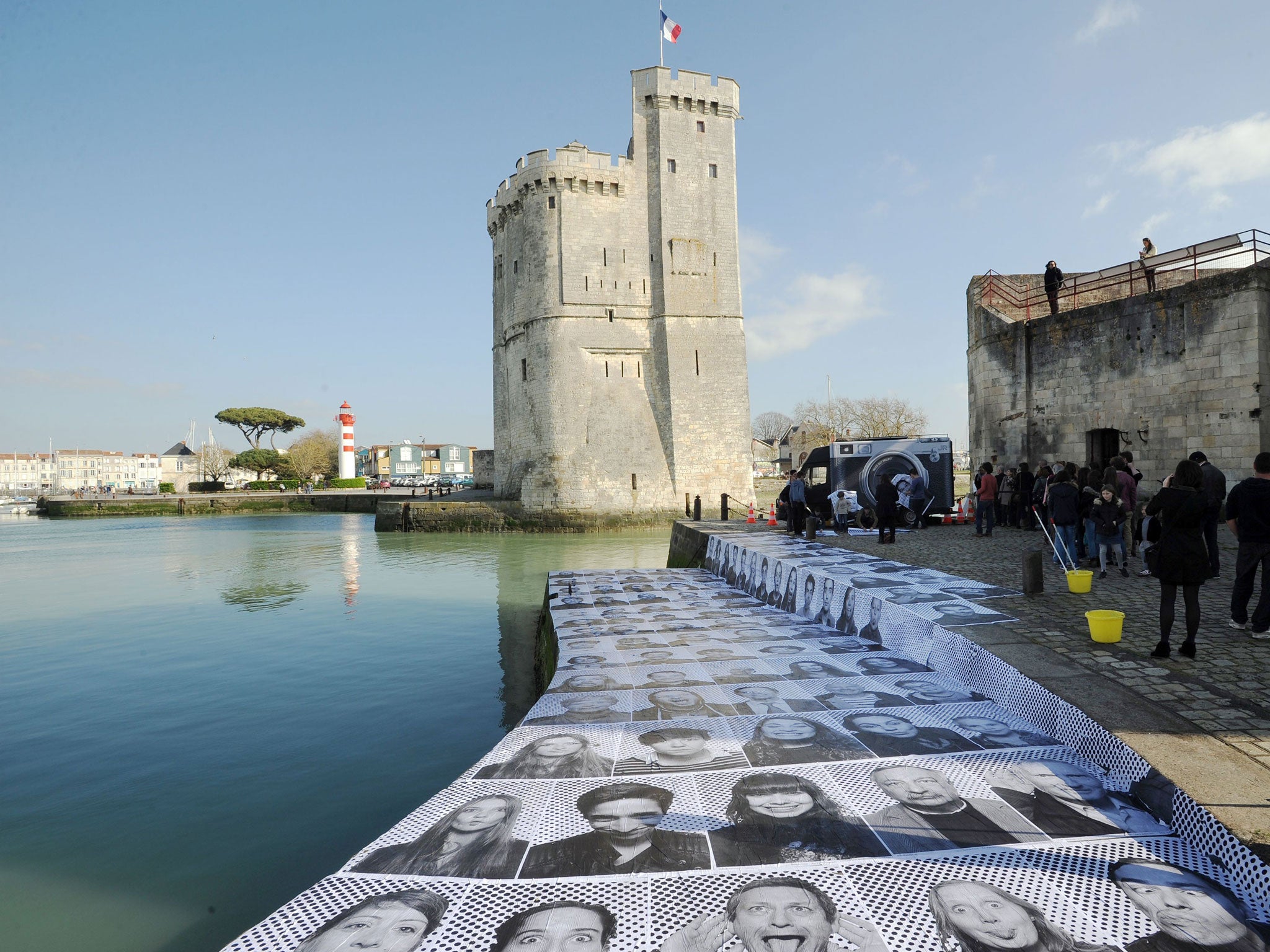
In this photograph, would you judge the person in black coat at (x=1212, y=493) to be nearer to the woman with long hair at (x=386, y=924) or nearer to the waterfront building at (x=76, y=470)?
the woman with long hair at (x=386, y=924)

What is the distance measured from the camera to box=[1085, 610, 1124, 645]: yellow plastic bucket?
18.1 feet

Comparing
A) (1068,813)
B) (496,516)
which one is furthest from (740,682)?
(496,516)

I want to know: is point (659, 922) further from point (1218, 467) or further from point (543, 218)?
point (543, 218)

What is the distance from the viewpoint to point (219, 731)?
297 inches

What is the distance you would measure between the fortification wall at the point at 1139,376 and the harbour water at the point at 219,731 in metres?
11.9

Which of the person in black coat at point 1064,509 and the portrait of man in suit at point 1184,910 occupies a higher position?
the person in black coat at point 1064,509

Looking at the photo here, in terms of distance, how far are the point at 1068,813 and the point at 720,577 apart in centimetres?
942

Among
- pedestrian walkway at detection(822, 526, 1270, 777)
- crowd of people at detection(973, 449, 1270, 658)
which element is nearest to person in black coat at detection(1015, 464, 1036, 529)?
crowd of people at detection(973, 449, 1270, 658)

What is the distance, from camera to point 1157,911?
8.88 feet

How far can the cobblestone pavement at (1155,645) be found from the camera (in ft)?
13.4

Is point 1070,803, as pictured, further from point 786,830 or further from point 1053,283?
point 1053,283

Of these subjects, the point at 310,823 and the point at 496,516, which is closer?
the point at 310,823

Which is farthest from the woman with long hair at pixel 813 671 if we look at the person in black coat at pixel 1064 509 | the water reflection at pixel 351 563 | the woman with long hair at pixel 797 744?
the water reflection at pixel 351 563

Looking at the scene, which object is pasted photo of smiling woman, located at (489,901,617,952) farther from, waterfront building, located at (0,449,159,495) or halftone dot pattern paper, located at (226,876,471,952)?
waterfront building, located at (0,449,159,495)
